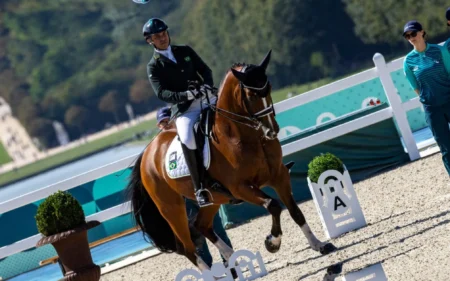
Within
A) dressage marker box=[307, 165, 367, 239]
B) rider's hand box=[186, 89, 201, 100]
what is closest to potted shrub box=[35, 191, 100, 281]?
rider's hand box=[186, 89, 201, 100]

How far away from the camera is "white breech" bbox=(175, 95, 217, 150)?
747 centimetres

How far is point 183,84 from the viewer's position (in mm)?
7727

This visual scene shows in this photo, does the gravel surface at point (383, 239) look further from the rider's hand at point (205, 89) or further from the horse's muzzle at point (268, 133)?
the rider's hand at point (205, 89)

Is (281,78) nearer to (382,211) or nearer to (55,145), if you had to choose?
(55,145)

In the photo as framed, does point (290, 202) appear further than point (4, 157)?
No

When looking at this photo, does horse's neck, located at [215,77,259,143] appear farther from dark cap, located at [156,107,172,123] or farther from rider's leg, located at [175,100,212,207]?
dark cap, located at [156,107,172,123]

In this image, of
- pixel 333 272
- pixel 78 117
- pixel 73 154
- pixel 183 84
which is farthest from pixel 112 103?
Answer: pixel 333 272

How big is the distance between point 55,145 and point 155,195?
260 feet

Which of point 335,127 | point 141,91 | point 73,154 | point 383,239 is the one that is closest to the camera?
point 383,239

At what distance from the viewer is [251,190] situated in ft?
23.1

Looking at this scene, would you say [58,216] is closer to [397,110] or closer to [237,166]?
[237,166]

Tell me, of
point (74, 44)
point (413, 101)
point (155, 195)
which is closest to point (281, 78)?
point (74, 44)

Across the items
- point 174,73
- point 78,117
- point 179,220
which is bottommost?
point 179,220

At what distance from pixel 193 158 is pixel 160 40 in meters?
1.11
